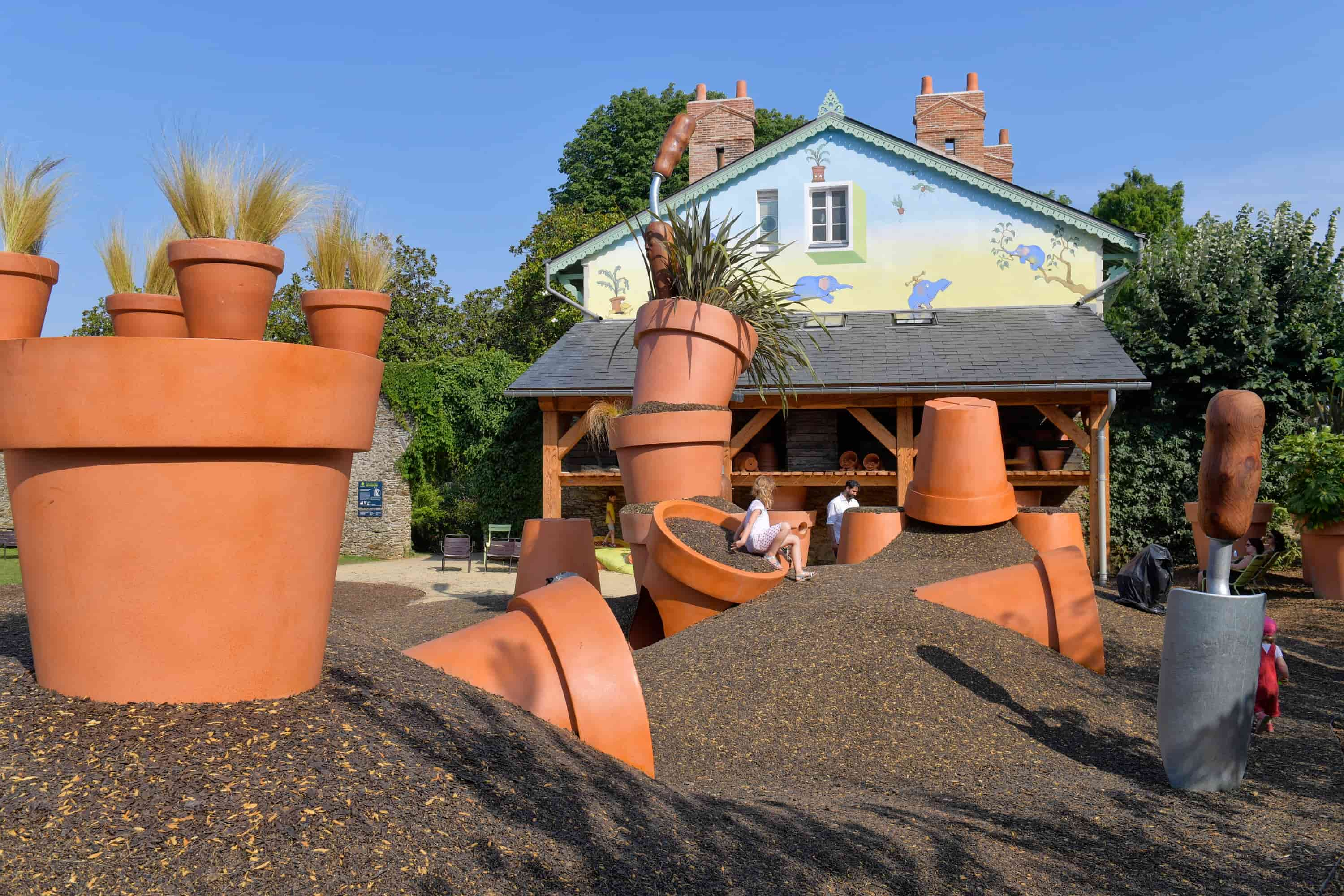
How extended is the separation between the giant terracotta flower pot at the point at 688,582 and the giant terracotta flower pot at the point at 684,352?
110 centimetres

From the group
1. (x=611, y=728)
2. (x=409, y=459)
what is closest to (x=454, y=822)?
(x=611, y=728)

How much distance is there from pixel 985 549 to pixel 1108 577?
6.73 metres

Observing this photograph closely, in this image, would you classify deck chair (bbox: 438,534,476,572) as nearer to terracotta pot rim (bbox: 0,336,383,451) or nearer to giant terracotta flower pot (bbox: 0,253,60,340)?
giant terracotta flower pot (bbox: 0,253,60,340)

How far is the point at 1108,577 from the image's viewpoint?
14469mm

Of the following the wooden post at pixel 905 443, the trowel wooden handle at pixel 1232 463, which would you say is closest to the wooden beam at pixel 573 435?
the wooden post at pixel 905 443

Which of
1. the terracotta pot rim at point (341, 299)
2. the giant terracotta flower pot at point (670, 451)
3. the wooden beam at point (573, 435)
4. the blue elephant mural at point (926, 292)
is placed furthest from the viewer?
the blue elephant mural at point (926, 292)

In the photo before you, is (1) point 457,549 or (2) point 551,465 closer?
(2) point 551,465

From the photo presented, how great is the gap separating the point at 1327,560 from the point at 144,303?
1168 cm

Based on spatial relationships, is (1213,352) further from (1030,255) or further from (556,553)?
(556,553)

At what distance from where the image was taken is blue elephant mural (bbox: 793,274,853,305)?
1720 cm

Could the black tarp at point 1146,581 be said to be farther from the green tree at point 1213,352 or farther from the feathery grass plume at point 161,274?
the feathery grass plume at point 161,274

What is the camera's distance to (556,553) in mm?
9180

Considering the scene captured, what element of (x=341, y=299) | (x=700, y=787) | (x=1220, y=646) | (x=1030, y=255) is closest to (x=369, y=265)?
(x=341, y=299)

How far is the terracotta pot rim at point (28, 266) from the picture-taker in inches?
121
